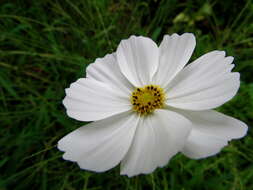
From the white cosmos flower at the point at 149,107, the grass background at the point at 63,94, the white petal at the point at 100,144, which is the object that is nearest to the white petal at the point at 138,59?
the white cosmos flower at the point at 149,107

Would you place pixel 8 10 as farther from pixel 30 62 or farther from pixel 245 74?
pixel 245 74

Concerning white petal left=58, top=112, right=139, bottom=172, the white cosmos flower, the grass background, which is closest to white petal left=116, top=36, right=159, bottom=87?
the white cosmos flower

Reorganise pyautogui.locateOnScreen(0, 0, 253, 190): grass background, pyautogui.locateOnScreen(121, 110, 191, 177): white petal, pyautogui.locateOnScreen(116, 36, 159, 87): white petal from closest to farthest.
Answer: pyautogui.locateOnScreen(121, 110, 191, 177): white petal
pyautogui.locateOnScreen(116, 36, 159, 87): white petal
pyautogui.locateOnScreen(0, 0, 253, 190): grass background

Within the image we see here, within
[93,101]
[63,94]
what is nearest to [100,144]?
[93,101]

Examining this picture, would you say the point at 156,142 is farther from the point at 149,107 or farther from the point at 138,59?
the point at 138,59

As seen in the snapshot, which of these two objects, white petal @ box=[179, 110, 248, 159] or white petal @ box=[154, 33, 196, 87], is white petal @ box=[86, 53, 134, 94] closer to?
white petal @ box=[154, 33, 196, 87]

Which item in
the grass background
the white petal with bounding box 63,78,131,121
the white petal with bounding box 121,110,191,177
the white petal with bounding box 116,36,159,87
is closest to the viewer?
the white petal with bounding box 121,110,191,177
